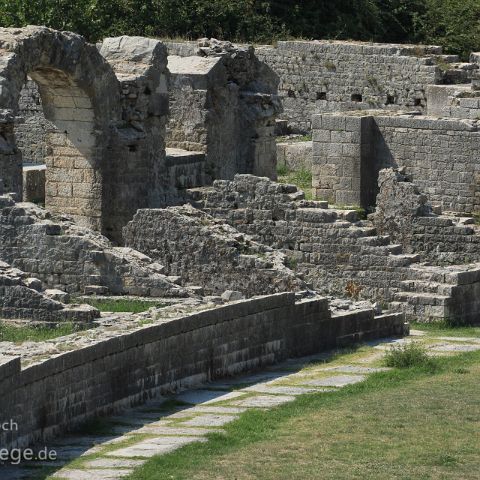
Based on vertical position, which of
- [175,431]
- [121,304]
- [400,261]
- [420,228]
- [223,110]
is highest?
[223,110]

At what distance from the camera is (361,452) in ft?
77.8

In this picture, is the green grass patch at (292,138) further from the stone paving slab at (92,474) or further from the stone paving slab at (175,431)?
the stone paving slab at (92,474)

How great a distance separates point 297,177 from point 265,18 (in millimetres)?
9329

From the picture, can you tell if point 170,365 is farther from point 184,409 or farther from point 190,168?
point 190,168

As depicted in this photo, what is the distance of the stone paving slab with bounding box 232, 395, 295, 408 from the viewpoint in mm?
26453

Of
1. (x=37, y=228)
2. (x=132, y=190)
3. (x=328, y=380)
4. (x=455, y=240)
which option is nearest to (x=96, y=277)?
(x=37, y=228)

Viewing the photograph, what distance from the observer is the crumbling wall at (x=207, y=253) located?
31.2 metres

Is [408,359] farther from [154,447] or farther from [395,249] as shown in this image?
[154,447]

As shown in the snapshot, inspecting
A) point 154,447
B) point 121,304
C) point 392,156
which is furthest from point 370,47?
point 154,447

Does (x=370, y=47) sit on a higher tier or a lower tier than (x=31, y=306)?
higher

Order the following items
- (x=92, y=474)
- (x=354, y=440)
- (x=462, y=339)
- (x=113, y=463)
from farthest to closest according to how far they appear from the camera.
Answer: (x=462, y=339), (x=354, y=440), (x=113, y=463), (x=92, y=474)

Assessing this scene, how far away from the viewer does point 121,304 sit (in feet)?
93.6

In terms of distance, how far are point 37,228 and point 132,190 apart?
5.37m

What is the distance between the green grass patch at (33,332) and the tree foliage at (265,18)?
1924cm
